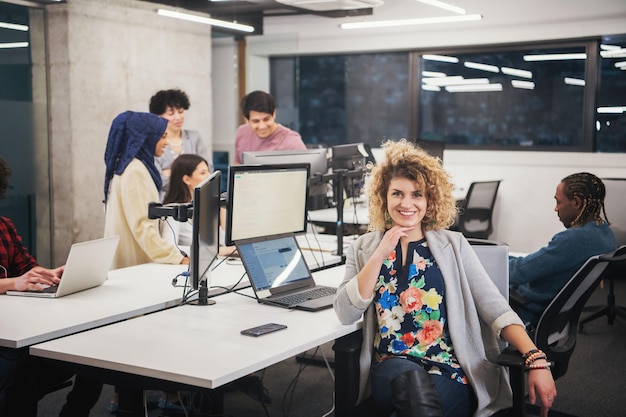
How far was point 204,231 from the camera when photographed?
274 centimetres

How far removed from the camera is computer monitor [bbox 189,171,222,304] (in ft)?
8.53

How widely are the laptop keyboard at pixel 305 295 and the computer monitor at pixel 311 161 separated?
0.92 m

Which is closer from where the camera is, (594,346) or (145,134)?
(145,134)

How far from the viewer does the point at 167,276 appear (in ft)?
10.9

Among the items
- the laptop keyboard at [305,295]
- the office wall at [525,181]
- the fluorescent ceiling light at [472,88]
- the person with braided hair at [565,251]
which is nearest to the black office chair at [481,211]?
the office wall at [525,181]

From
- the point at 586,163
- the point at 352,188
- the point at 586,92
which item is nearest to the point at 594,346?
the point at 352,188

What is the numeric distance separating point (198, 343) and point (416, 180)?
89 cm

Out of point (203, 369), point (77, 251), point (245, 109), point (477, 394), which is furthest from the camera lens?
point (245, 109)

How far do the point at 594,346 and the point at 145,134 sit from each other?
3102 mm

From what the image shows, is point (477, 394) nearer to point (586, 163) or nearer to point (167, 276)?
point (167, 276)

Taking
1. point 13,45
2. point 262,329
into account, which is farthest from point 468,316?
point 13,45

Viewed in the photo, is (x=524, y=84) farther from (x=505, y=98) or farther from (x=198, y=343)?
(x=198, y=343)

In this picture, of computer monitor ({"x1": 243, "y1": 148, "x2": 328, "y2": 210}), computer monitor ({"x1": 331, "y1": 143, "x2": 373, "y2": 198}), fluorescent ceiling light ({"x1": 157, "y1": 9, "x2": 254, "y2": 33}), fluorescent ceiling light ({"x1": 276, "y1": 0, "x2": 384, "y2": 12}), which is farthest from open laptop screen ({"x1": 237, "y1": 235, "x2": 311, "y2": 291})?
fluorescent ceiling light ({"x1": 276, "y1": 0, "x2": 384, "y2": 12})

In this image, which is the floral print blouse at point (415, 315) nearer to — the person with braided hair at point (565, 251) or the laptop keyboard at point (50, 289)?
the person with braided hair at point (565, 251)
